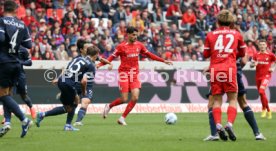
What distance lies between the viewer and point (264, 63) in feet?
79.5

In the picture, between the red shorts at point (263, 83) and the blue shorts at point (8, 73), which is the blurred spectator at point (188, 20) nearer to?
the red shorts at point (263, 83)

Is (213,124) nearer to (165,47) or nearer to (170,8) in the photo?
(165,47)

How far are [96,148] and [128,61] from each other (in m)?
8.54

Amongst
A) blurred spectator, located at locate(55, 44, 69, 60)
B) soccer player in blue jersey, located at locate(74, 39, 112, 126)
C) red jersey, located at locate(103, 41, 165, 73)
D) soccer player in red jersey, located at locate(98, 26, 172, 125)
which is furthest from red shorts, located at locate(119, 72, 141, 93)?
blurred spectator, located at locate(55, 44, 69, 60)

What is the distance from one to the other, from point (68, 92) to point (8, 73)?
3.03m

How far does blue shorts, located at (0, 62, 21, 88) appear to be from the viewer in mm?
13898

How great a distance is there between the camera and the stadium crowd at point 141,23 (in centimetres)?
2903

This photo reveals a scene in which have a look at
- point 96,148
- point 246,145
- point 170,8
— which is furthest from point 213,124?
point 170,8

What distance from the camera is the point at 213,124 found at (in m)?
13.9

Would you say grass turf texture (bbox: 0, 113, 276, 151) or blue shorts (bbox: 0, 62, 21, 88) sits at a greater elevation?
→ blue shorts (bbox: 0, 62, 21, 88)

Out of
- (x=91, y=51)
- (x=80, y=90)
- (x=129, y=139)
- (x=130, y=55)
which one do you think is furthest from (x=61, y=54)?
(x=129, y=139)

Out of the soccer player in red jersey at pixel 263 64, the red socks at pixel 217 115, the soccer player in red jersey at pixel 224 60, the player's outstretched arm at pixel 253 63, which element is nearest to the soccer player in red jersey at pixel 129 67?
the player's outstretched arm at pixel 253 63

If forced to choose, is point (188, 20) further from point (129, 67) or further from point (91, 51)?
point (91, 51)

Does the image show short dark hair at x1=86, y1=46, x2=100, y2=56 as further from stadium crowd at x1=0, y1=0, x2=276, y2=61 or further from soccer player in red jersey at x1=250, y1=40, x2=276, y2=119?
stadium crowd at x1=0, y1=0, x2=276, y2=61
